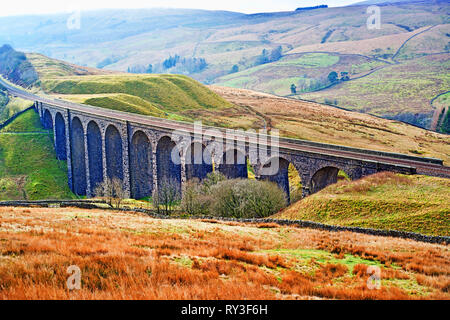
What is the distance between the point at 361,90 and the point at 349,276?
150m

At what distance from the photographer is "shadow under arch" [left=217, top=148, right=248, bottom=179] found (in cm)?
3825

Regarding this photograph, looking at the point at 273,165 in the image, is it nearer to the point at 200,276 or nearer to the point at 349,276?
the point at 349,276

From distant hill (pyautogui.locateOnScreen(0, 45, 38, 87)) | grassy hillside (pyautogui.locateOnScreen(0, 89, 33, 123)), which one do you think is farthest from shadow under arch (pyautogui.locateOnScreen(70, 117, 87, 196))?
distant hill (pyautogui.locateOnScreen(0, 45, 38, 87))

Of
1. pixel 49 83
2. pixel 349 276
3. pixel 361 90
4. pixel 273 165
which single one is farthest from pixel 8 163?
pixel 361 90

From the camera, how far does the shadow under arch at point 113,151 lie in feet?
175

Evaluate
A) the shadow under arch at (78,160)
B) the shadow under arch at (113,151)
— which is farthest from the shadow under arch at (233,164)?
the shadow under arch at (78,160)

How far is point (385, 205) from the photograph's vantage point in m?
24.7

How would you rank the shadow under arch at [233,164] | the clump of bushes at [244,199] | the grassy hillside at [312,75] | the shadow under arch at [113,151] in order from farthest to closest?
the grassy hillside at [312,75] → the shadow under arch at [113,151] → the shadow under arch at [233,164] → the clump of bushes at [244,199]

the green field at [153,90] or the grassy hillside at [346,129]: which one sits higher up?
the green field at [153,90]

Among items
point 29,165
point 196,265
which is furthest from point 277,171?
point 29,165

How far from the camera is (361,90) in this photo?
150 meters

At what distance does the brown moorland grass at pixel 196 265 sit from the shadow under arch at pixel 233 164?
790 inches

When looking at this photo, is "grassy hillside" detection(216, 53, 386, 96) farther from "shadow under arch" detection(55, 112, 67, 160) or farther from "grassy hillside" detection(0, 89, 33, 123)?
"shadow under arch" detection(55, 112, 67, 160)

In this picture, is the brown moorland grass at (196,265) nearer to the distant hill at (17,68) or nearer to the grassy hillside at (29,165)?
the grassy hillside at (29,165)
